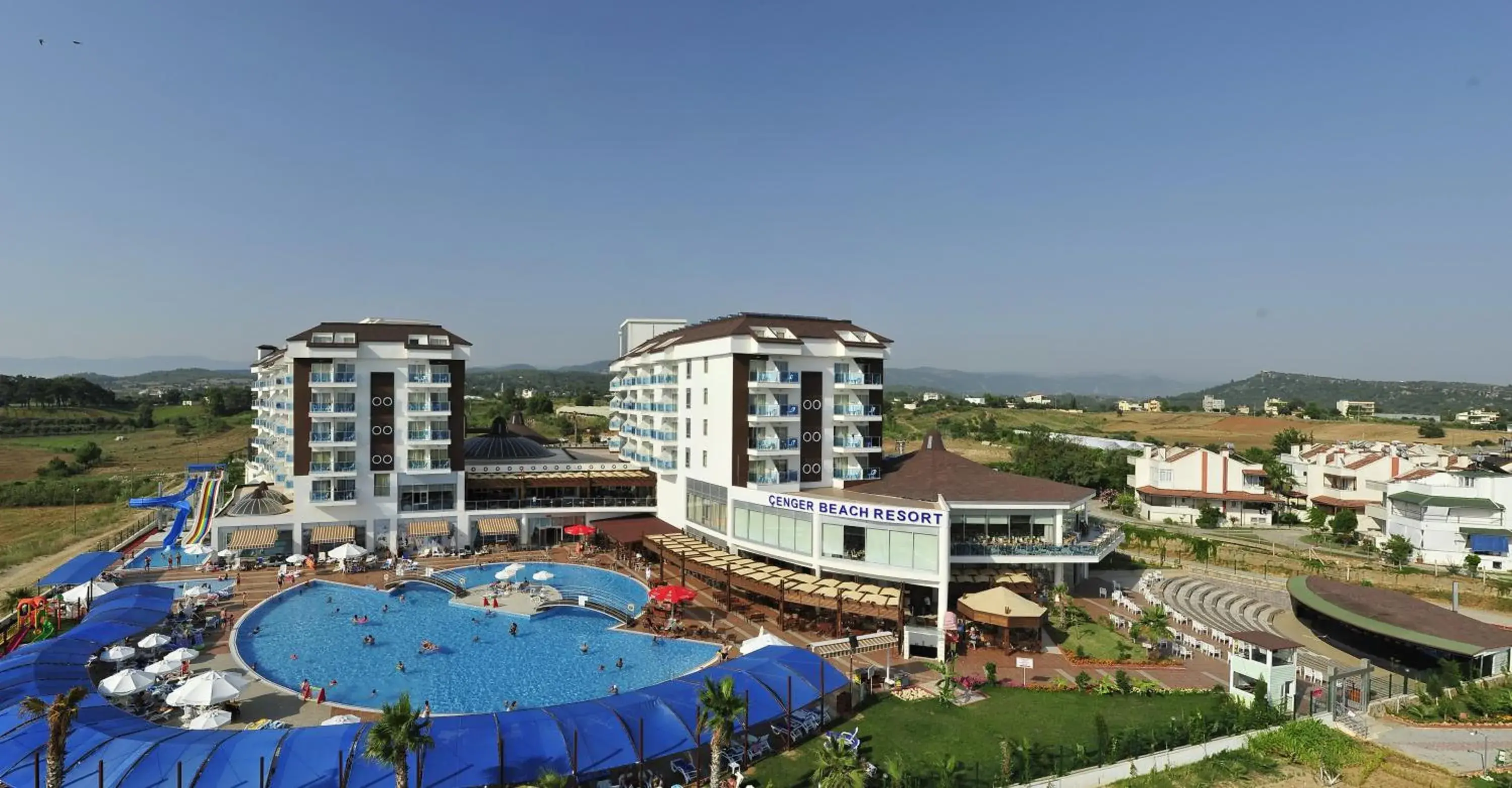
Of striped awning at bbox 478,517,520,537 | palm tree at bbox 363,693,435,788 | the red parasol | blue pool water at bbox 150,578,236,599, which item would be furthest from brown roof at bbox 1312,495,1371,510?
blue pool water at bbox 150,578,236,599

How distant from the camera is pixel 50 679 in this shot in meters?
24.7

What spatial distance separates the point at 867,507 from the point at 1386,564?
38.7m

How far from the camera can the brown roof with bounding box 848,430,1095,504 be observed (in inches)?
1528

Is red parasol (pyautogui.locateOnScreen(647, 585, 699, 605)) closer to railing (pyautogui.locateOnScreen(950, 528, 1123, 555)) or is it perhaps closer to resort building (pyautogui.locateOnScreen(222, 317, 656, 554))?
railing (pyautogui.locateOnScreen(950, 528, 1123, 555))

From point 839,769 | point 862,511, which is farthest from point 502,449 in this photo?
point 839,769

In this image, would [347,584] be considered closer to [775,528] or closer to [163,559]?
[163,559]

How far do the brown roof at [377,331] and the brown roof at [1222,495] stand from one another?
62.9 meters

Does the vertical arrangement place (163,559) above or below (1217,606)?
above

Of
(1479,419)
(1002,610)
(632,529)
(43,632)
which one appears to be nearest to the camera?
(43,632)

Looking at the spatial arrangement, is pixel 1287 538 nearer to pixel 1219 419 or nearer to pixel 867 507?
pixel 867 507

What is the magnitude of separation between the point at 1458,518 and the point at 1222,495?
59.7 feet

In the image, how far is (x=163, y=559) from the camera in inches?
1884

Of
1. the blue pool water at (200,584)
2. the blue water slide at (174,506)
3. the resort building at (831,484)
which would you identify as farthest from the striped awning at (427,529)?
the resort building at (831,484)

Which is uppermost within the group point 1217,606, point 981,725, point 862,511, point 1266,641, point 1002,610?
point 862,511
